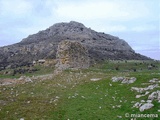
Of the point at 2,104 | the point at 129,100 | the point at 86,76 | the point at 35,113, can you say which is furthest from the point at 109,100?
the point at 86,76

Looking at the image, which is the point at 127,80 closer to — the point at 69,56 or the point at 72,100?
the point at 72,100

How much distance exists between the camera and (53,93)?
101ft

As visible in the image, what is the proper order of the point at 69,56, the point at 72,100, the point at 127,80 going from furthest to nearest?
1. the point at 69,56
2. the point at 127,80
3. the point at 72,100

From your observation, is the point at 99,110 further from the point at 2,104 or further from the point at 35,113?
the point at 2,104

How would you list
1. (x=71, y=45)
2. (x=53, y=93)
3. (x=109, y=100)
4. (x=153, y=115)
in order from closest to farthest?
(x=153, y=115) < (x=109, y=100) < (x=53, y=93) < (x=71, y=45)

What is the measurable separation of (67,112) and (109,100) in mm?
4694

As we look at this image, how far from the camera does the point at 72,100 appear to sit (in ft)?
88.8

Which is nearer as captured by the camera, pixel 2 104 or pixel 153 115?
pixel 153 115

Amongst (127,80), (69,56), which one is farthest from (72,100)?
(69,56)

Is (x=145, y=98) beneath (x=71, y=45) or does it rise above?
beneath

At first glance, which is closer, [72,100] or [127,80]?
[72,100]

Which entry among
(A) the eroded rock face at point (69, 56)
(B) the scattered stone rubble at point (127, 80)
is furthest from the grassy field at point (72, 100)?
(A) the eroded rock face at point (69, 56)

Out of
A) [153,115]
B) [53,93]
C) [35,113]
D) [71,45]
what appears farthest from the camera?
[71,45]

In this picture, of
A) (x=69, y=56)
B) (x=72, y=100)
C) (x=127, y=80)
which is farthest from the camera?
(x=69, y=56)
